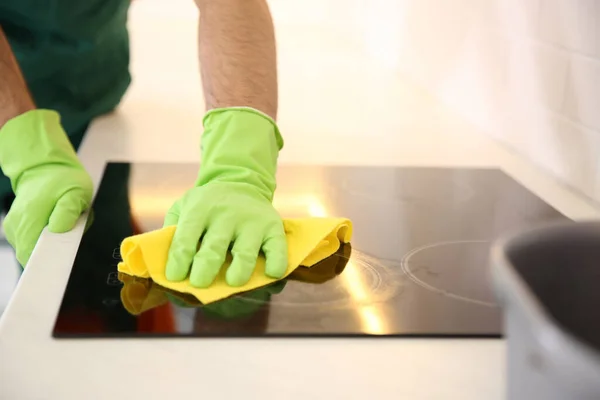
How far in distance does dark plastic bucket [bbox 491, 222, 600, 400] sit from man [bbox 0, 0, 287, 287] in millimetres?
297

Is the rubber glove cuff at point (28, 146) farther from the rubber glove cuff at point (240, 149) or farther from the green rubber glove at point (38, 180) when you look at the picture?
the rubber glove cuff at point (240, 149)

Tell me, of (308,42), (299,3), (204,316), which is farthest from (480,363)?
(299,3)

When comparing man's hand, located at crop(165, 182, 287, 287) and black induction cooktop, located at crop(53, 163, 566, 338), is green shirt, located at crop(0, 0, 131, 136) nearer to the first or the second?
black induction cooktop, located at crop(53, 163, 566, 338)

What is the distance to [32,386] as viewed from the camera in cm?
48

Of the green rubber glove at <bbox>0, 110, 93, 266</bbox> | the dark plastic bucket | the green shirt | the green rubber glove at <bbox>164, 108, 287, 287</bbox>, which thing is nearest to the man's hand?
the green rubber glove at <bbox>164, 108, 287, 287</bbox>

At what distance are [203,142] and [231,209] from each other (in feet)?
0.56

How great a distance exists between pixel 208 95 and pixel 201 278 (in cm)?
36

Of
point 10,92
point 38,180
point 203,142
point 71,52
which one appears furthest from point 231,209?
point 71,52

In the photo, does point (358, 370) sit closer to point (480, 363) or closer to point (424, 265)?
point (480, 363)

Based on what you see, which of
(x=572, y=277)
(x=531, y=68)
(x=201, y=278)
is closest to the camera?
(x=572, y=277)

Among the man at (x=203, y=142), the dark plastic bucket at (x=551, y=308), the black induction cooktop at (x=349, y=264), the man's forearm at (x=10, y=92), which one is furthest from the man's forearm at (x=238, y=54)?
the dark plastic bucket at (x=551, y=308)

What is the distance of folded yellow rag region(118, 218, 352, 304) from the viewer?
2.05 feet

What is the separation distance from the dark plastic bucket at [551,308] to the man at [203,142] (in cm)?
30

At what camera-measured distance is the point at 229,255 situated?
68 centimetres
